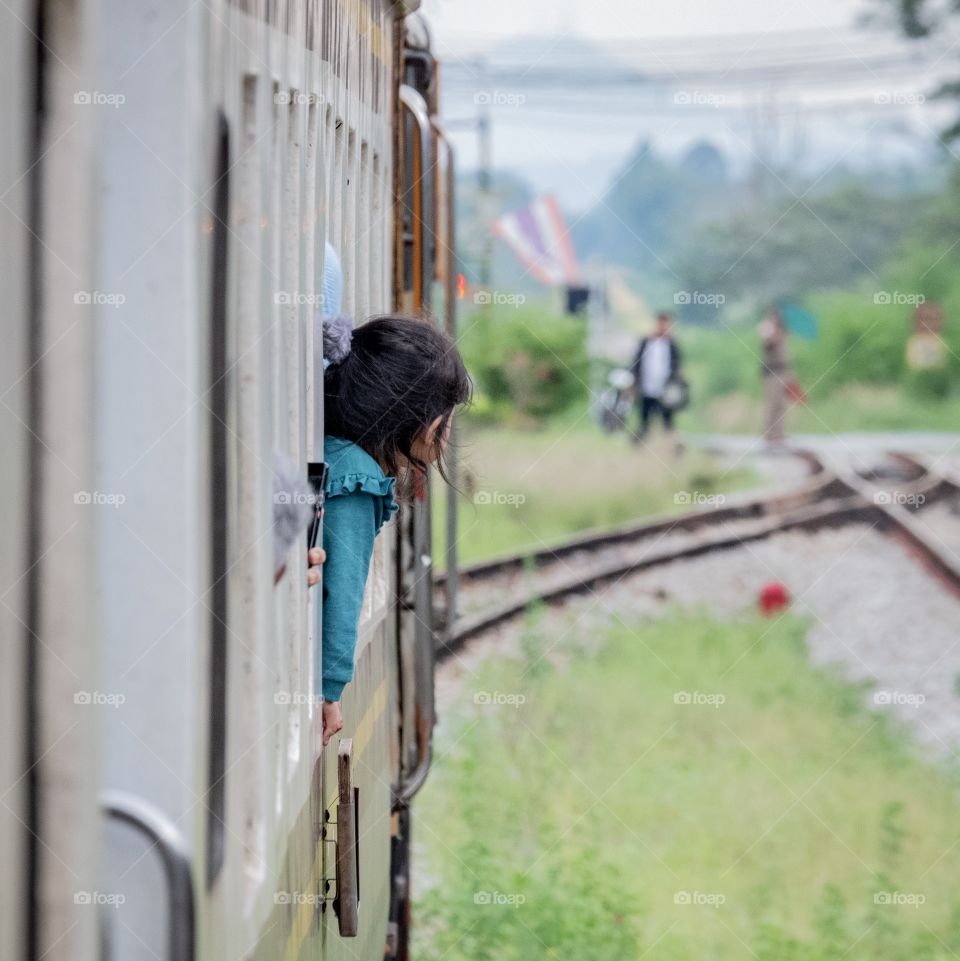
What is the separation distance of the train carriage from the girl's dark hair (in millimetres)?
749

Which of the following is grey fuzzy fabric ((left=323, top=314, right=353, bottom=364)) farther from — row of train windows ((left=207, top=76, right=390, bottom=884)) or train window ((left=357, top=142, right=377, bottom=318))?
train window ((left=357, top=142, right=377, bottom=318))

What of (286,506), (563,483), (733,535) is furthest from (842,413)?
(286,506)

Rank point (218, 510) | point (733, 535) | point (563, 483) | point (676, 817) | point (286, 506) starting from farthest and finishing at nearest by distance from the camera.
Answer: point (563, 483) < point (733, 535) < point (676, 817) < point (286, 506) < point (218, 510)

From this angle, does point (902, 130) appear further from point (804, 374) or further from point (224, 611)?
point (224, 611)

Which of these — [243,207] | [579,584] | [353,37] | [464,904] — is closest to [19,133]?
[243,207]

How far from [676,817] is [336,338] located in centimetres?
406

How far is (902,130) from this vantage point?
25.5m

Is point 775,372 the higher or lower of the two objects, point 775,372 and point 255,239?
the lower

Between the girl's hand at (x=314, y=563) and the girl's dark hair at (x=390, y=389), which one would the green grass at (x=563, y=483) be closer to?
the girl's dark hair at (x=390, y=389)

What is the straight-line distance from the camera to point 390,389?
2805 mm

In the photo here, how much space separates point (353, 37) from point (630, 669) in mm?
5675

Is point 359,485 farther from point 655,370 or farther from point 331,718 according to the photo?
point 655,370

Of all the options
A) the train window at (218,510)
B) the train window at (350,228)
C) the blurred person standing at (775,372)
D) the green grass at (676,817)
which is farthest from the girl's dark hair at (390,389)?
the blurred person standing at (775,372)

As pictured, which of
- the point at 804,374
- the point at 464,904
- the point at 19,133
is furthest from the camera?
the point at 804,374
